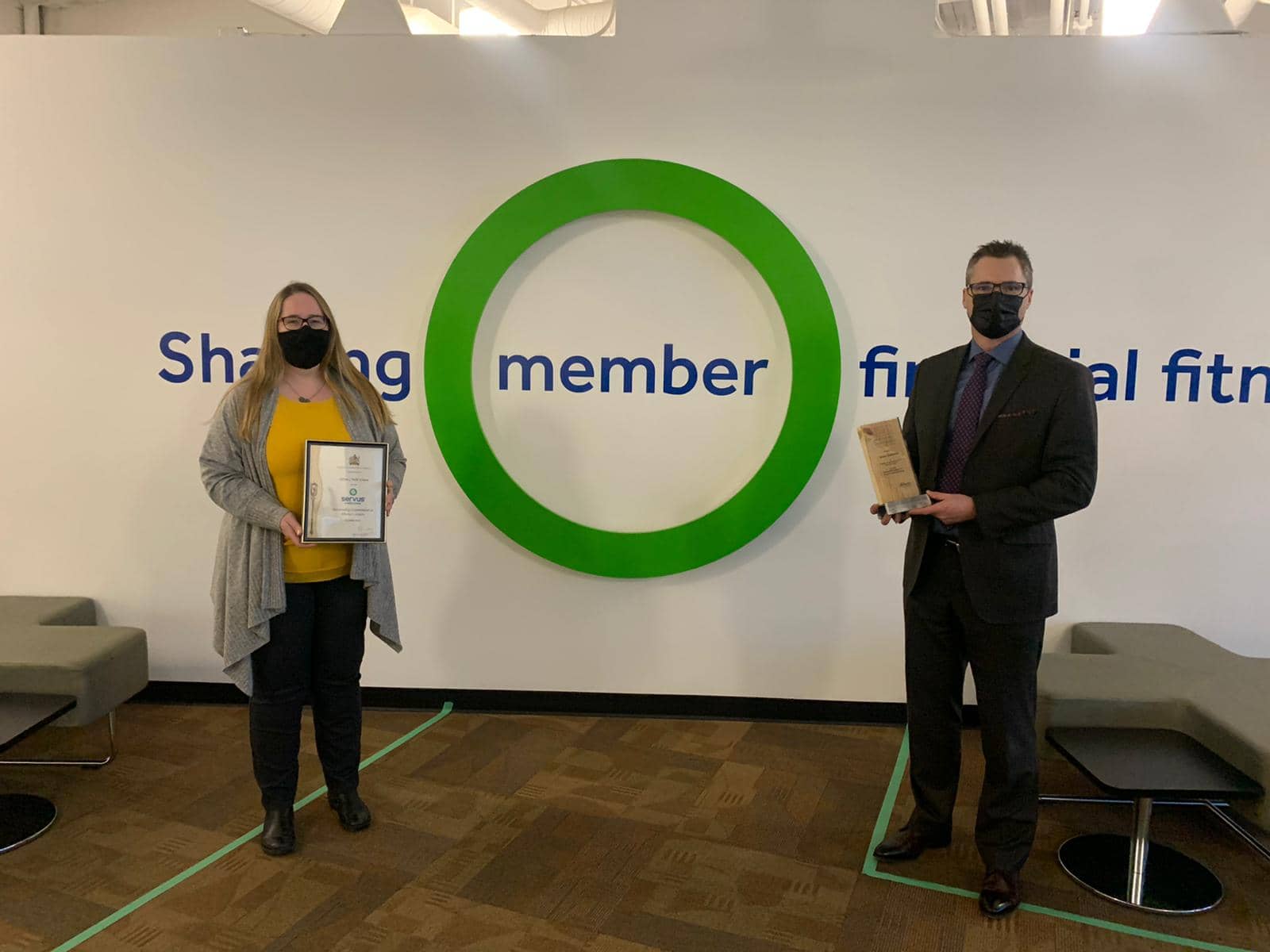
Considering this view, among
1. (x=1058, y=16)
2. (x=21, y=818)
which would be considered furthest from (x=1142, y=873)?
(x=21, y=818)

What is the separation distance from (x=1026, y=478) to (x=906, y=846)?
1.18m

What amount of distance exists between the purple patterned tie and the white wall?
119cm

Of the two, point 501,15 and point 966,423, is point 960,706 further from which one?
point 501,15

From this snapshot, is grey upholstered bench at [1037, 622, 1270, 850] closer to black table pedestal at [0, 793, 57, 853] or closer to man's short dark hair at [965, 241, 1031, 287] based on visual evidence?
man's short dark hair at [965, 241, 1031, 287]

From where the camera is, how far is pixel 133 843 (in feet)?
9.24

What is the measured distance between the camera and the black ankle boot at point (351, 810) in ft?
9.50

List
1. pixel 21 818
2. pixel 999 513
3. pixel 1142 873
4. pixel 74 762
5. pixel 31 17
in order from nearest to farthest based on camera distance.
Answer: pixel 999 513, pixel 1142 873, pixel 21 818, pixel 74 762, pixel 31 17

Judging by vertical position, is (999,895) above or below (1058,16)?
below

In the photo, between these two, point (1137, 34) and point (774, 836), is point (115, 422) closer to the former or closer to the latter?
point (774, 836)

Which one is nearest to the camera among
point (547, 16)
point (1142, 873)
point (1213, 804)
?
point (1142, 873)

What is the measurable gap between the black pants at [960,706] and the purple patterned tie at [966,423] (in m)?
0.19

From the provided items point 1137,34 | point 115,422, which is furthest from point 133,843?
point 1137,34

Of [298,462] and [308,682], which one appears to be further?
[308,682]

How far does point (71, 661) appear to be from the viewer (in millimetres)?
3178
